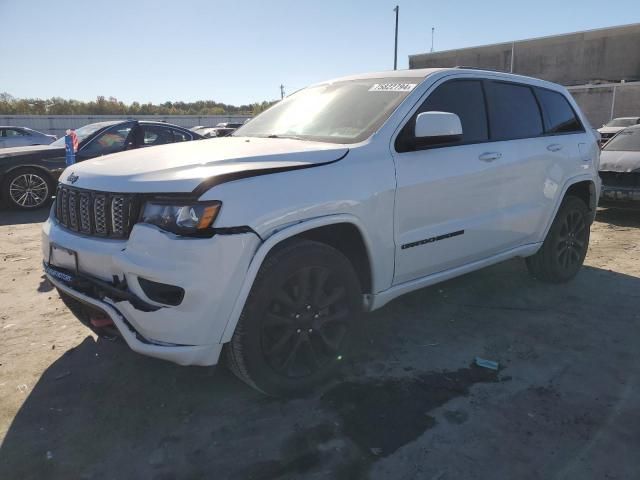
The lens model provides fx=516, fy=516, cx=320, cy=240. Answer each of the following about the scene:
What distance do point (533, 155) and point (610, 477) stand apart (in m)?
2.56

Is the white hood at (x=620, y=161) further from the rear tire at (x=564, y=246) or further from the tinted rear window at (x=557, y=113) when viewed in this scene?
the tinted rear window at (x=557, y=113)

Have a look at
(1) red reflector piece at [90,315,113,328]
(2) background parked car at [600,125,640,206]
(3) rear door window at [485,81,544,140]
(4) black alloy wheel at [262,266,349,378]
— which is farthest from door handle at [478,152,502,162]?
(2) background parked car at [600,125,640,206]

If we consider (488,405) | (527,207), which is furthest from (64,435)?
(527,207)

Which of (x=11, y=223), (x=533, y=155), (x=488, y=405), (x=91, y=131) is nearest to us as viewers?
(x=488, y=405)

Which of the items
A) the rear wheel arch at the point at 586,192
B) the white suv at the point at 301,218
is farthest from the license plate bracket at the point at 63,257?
the rear wheel arch at the point at 586,192

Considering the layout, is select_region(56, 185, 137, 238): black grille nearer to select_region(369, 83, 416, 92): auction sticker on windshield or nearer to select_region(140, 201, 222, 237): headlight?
select_region(140, 201, 222, 237): headlight

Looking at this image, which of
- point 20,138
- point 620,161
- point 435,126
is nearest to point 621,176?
point 620,161

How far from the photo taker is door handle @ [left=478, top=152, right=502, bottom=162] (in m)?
3.67

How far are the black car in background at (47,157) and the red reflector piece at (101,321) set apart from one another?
6.30m

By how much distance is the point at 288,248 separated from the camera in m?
2.67

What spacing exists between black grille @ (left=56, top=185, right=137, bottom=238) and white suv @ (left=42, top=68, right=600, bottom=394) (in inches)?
0.4

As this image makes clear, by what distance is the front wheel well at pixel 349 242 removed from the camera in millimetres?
2928

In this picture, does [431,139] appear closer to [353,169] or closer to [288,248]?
[353,169]

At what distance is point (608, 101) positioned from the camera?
2758cm
